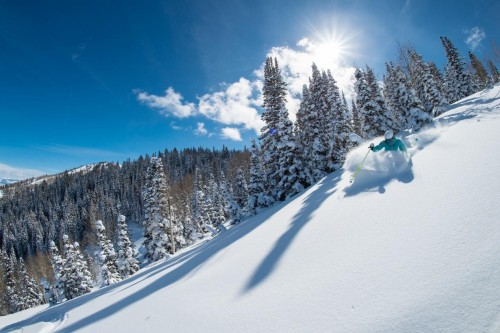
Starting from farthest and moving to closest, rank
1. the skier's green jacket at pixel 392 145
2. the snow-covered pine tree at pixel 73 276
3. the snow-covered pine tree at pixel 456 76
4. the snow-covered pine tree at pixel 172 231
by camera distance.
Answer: the snow-covered pine tree at pixel 456 76 < the snow-covered pine tree at pixel 73 276 < the snow-covered pine tree at pixel 172 231 < the skier's green jacket at pixel 392 145

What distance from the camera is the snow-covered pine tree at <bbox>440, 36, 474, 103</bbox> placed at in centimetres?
4412

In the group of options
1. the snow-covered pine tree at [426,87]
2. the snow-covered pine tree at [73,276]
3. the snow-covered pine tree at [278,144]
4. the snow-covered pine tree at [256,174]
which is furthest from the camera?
the snow-covered pine tree at [426,87]

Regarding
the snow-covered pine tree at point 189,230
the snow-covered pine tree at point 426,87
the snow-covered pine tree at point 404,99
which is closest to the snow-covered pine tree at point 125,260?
the snow-covered pine tree at point 189,230

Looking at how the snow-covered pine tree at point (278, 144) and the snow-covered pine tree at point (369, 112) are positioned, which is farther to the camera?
the snow-covered pine tree at point (369, 112)

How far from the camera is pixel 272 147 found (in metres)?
25.1

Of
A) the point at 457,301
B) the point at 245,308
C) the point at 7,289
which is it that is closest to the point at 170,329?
the point at 245,308

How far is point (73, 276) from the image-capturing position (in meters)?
32.3

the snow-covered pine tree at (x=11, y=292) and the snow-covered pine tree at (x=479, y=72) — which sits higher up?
the snow-covered pine tree at (x=479, y=72)

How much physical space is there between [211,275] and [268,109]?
22.3 meters

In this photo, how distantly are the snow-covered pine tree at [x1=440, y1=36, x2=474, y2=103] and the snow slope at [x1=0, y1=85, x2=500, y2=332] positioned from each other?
155ft

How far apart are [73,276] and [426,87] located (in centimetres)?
5301

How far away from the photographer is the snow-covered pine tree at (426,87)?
3528cm

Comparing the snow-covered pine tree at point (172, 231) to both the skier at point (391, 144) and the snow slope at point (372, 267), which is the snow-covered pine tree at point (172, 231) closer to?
the snow slope at point (372, 267)

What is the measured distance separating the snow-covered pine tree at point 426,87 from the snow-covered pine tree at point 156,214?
35.2m
